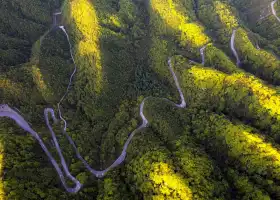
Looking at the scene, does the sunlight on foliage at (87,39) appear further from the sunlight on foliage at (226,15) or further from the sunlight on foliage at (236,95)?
the sunlight on foliage at (226,15)

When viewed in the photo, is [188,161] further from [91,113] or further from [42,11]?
[42,11]

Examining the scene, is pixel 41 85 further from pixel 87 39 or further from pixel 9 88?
pixel 87 39

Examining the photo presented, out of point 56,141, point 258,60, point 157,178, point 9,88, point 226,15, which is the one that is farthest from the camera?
point 226,15

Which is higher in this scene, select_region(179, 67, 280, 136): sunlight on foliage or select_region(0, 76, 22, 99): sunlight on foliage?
select_region(179, 67, 280, 136): sunlight on foliage

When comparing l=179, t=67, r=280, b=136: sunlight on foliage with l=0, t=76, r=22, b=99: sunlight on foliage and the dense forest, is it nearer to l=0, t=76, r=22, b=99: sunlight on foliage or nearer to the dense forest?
the dense forest

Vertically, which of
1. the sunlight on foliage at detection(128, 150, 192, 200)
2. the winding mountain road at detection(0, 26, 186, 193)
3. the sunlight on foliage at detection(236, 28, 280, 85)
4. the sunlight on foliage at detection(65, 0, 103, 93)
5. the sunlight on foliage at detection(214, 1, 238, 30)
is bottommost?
the winding mountain road at detection(0, 26, 186, 193)

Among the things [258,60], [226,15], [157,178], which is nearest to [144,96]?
[157,178]

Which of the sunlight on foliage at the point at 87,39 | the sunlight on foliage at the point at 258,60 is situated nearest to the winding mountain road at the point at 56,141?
the sunlight on foliage at the point at 87,39

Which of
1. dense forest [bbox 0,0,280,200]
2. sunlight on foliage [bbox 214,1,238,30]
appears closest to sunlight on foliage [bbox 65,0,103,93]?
dense forest [bbox 0,0,280,200]
